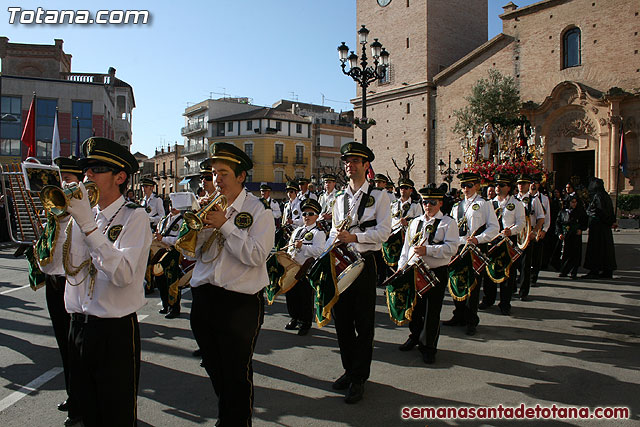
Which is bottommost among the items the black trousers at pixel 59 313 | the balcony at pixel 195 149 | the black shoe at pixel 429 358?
the black shoe at pixel 429 358

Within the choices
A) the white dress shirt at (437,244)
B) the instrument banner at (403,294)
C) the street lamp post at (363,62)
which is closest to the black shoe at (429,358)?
the instrument banner at (403,294)

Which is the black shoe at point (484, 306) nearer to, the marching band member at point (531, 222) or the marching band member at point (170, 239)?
the marching band member at point (531, 222)

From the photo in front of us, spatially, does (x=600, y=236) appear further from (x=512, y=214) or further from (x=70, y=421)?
(x=70, y=421)

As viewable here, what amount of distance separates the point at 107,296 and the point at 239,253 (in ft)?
2.65

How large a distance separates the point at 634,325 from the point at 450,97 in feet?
110

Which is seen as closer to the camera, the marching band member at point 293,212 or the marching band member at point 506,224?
the marching band member at point 506,224

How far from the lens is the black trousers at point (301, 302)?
7008mm

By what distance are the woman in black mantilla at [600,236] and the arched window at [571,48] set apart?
25189 mm

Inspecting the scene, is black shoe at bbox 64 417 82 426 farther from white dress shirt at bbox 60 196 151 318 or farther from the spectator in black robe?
the spectator in black robe

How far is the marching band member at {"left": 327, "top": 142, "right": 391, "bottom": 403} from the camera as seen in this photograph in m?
4.58

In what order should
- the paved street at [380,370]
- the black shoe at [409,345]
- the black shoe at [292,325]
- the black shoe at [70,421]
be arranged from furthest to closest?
the black shoe at [292,325] → the black shoe at [409,345] → the paved street at [380,370] → the black shoe at [70,421]

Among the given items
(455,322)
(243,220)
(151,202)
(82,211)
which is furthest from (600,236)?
(82,211)

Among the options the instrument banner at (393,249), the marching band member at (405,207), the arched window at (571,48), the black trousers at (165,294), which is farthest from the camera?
the arched window at (571,48)

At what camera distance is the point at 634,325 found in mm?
7238
